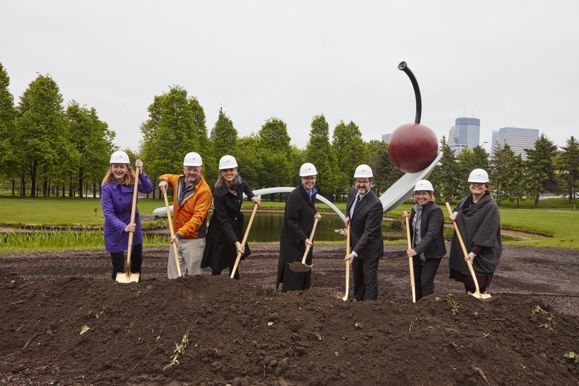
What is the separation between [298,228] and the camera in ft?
18.1

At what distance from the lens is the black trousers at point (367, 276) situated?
17.2 ft

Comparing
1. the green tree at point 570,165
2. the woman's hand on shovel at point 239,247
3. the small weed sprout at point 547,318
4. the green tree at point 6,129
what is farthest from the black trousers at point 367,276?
the green tree at point 570,165

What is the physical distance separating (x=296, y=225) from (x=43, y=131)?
3687 centimetres

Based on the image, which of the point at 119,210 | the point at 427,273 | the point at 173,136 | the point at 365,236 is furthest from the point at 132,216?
the point at 173,136

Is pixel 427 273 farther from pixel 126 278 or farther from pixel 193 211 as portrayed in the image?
pixel 126 278

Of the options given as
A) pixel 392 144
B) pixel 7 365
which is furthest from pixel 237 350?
pixel 392 144

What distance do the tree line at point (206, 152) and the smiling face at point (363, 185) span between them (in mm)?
33735

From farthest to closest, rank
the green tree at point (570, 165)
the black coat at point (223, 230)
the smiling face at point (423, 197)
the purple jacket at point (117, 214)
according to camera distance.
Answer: the green tree at point (570, 165) → the smiling face at point (423, 197) → the black coat at point (223, 230) → the purple jacket at point (117, 214)

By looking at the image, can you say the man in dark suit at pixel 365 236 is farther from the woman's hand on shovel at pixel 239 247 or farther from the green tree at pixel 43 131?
the green tree at pixel 43 131

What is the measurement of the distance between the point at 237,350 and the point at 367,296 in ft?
6.64

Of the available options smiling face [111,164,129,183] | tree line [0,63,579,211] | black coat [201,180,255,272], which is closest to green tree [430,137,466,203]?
tree line [0,63,579,211]

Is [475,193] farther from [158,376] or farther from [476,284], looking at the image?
[158,376]

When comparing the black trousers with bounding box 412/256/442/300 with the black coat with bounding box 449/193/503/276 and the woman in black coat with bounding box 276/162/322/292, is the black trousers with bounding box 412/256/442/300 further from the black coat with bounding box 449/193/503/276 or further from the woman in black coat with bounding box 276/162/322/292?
the woman in black coat with bounding box 276/162/322/292

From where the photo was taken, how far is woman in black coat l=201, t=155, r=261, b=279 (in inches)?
207
